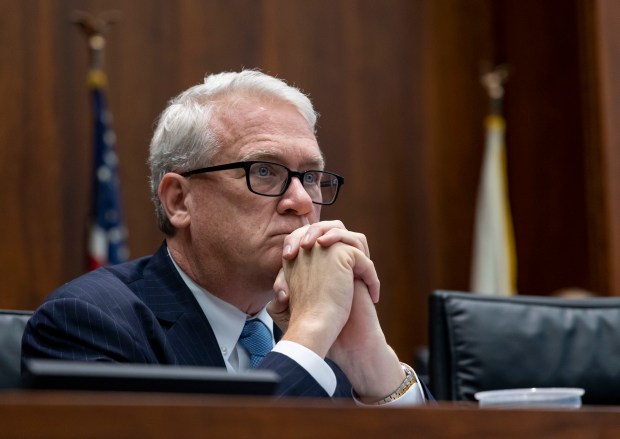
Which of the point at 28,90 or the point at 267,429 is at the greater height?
the point at 28,90

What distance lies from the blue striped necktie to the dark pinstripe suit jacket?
130 millimetres

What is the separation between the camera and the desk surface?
930mm

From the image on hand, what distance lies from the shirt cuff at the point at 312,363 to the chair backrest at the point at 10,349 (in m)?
0.66

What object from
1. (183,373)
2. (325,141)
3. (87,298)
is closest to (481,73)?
(325,141)

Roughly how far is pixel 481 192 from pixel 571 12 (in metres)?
1.33

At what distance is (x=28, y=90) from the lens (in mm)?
5371

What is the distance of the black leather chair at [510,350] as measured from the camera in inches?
97.9

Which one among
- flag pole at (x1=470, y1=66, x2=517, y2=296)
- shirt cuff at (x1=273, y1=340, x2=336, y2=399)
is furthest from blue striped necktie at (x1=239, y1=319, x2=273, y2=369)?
flag pole at (x1=470, y1=66, x2=517, y2=296)

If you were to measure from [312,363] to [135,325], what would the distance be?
1.64 feet

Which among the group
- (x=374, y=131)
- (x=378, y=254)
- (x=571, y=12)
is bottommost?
(x=378, y=254)

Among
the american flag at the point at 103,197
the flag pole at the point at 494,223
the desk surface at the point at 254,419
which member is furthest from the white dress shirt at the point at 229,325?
the flag pole at the point at 494,223

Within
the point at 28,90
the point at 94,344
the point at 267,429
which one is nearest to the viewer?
the point at 267,429

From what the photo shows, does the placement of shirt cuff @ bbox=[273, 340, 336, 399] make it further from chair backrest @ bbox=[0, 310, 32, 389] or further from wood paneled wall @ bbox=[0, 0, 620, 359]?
wood paneled wall @ bbox=[0, 0, 620, 359]

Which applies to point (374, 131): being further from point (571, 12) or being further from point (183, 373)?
point (183, 373)
